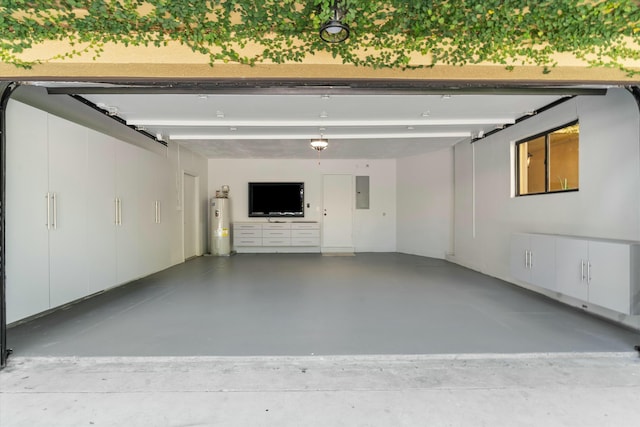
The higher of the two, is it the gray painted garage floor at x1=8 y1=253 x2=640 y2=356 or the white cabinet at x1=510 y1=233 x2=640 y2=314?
the white cabinet at x1=510 y1=233 x2=640 y2=314

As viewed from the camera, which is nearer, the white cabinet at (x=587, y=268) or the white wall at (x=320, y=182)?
the white cabinet at (x=587, y=268)

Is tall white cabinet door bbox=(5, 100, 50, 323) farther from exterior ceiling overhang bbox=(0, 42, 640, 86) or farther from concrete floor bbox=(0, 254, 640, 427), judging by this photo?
exterior ceiling overhang bbox=(0, 42, 640, 86)

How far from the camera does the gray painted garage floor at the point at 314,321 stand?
2482mm

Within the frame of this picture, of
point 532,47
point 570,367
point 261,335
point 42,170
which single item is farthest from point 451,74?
point 42,170

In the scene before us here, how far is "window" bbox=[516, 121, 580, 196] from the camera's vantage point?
3703 mm

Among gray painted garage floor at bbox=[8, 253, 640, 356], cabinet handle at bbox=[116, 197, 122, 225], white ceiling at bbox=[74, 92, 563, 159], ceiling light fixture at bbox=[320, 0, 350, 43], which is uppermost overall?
white ceiling at bbox=[74, 92, 563, 159]

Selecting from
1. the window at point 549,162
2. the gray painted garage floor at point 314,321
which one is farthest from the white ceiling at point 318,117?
the gray painted garage floor at point 314,321

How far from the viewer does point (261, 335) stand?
8.91 feet

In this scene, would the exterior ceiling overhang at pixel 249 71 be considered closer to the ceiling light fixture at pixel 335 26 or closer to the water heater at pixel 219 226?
the ceiling light fixture at pixel 335 26

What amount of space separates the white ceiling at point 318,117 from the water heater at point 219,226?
59.1 inches

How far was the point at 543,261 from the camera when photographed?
3533mm

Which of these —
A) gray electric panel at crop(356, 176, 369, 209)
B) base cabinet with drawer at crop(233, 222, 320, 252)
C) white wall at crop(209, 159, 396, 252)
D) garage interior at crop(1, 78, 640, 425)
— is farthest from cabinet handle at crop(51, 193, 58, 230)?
gray electric panel at crop(356, 176, 369, 209)

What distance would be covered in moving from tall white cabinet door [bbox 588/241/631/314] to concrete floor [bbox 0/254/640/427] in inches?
12.5

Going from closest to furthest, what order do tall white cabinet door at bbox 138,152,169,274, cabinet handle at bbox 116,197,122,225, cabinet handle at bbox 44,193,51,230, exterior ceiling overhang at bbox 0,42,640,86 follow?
exterior ceiling overhang at bbox 0,42,640,86
cabinet handle at bbox 44,193,51,230
cabinet handle at bbox 116,197,122,225
tall white cabinet door at bbox 138,152,169,274
